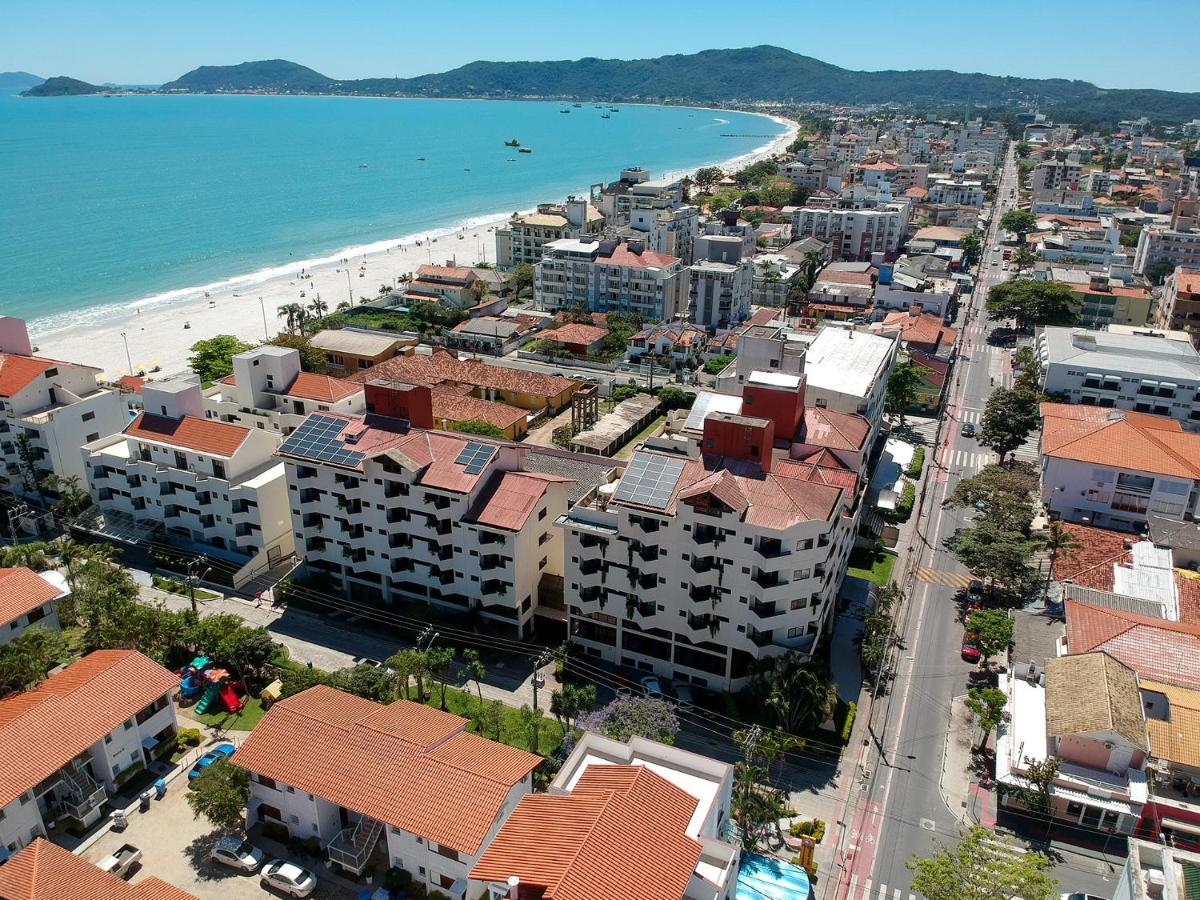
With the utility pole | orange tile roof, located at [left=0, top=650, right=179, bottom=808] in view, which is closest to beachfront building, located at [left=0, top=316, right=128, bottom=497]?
the utility pole

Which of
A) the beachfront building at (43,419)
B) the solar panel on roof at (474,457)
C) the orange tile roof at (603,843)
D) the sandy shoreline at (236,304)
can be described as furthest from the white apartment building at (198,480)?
the sandy shoreline at (236,304)

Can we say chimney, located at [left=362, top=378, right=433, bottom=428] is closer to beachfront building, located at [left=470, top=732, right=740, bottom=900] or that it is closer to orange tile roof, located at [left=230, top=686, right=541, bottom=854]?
orange tile roof, located at [left=230, top=686, right=541, bottom=854]

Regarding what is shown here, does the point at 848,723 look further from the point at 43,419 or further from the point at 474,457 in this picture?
the point at 43,419

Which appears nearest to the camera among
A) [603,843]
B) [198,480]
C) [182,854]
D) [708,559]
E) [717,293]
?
[603,843]

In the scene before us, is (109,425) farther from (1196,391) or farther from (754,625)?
(1196,391)

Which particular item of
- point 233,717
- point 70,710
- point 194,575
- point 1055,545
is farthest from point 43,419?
point 1055,545

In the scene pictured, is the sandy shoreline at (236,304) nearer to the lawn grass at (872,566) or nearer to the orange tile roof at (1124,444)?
the lawn grass at (872,566)
